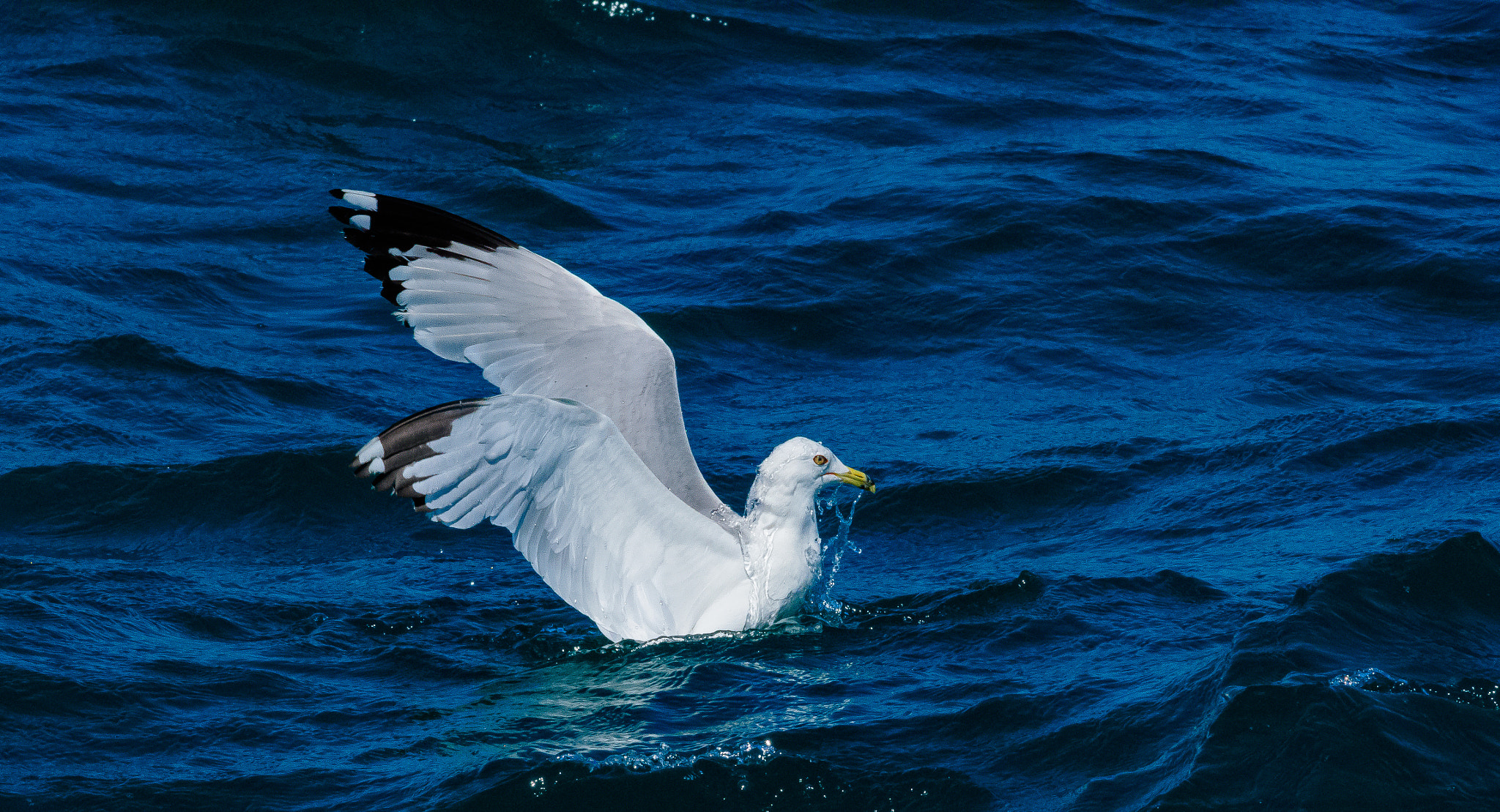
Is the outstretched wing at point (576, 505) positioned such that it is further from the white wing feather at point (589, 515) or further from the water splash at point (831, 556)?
the water splash at point (831, 556)

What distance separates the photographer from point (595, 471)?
18.1ft

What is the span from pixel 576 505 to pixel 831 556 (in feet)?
4.99

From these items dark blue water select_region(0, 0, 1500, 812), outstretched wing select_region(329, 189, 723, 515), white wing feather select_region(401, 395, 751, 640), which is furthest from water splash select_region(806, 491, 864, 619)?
outstretched wing select_region(329, 189, 723, 515)

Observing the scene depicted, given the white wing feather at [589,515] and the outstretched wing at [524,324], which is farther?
the outstretched wing at [524,324]

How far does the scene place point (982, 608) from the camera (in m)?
5.97

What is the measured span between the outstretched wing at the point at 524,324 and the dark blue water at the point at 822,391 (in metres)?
0.87

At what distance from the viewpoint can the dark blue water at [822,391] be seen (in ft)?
16.0

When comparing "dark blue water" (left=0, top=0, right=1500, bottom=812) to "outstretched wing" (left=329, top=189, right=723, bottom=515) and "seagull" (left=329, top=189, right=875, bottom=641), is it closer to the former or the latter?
"seagull" (left=329, top=189, right=875, bottom=641)

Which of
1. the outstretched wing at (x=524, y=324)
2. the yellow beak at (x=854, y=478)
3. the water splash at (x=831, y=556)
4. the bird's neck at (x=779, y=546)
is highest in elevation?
the outstretched wing at (x=524, y=324)

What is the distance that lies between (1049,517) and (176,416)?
13.7 feet

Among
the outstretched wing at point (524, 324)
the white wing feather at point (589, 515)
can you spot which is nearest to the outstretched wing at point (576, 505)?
the white wing feather at point (589, 515)

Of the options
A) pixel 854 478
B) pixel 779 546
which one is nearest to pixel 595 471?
pixel 779 546

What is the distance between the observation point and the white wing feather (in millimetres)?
5367

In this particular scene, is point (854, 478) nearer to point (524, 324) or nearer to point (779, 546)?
point (779, 546)
